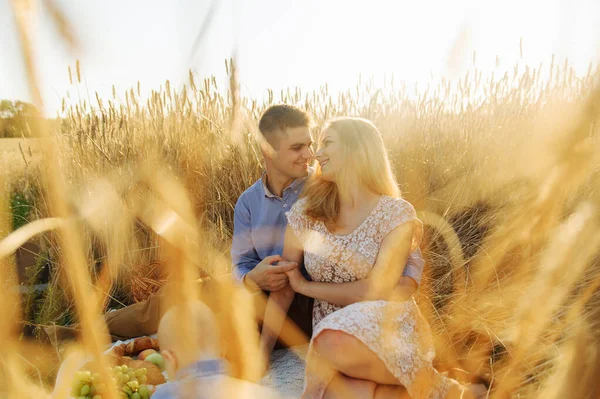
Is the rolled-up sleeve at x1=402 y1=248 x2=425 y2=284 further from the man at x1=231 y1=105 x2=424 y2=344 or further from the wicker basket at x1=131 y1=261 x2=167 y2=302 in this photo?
the wicker basket at x1=131 y1=261 x2=167 y2=302

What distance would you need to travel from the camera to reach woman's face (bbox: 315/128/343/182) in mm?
2461

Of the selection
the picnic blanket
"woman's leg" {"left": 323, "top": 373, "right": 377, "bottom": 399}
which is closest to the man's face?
the picnic blanket

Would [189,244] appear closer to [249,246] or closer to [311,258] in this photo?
[311,258]

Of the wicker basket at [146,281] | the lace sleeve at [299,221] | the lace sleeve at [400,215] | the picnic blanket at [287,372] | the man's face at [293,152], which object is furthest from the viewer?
the wicker basket at [146,281]

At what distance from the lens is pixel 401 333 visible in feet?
7.04

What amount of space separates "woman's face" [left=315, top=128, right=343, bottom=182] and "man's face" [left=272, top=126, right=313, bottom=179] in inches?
11.4

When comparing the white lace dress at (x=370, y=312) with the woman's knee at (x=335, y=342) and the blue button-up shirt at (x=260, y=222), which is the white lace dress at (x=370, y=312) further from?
the blue button-up shirt at (x=260, y=222)

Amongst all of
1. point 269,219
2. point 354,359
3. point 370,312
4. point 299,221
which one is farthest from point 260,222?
point 354,359

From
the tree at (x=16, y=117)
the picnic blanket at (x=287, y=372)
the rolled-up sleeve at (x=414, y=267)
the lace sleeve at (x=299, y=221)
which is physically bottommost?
the picnic blanket at (x=287, y=372)

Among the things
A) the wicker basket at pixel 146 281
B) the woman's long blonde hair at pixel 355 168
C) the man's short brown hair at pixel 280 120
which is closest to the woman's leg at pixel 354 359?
the woman's long blonde hair at pixel 355 168

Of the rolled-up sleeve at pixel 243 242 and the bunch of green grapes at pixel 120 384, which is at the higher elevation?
the rolled-up sleeve at pixel 243 242

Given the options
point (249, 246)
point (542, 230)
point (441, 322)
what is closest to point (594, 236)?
point (542, 230)

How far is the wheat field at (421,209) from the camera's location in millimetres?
259

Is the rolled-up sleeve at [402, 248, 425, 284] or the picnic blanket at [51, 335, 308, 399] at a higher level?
the rolled-up sleeve at [402, 248, 425, 284]
